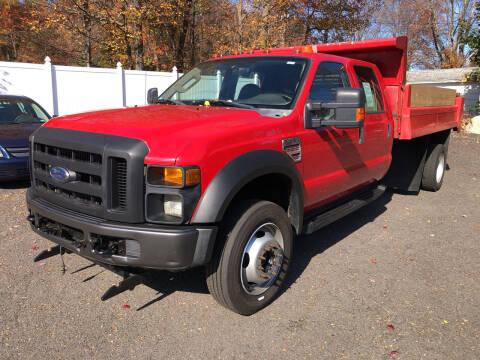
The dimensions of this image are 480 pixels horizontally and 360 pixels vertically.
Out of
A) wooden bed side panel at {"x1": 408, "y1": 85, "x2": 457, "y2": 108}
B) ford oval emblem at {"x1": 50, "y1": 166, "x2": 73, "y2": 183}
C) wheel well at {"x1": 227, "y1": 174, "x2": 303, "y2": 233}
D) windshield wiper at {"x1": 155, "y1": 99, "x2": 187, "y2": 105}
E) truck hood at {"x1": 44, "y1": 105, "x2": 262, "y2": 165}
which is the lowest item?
wheel well at {"x1": 227, "y1": 174, "x2": 303, "y2": 233}

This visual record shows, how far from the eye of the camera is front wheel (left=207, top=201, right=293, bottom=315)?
2898mm

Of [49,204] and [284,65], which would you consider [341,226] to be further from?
→ [49,204]

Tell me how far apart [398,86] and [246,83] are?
2362 mm

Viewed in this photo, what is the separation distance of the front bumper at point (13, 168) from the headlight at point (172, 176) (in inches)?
193

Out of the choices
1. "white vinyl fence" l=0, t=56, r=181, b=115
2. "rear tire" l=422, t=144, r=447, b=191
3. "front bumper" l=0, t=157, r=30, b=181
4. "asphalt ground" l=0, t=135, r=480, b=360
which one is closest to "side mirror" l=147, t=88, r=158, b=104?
"asphalt ground" l=0, t=135, r=480, b=360

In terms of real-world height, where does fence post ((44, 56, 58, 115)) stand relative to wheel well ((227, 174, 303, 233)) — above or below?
above

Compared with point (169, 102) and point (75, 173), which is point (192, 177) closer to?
point (75, 173)

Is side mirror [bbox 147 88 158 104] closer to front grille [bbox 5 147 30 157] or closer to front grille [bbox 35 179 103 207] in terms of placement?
front grille [bbox 35 179 103 207]

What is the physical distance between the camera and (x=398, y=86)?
5.22 meters

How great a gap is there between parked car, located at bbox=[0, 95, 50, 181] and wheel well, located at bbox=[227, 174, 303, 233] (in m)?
4.76

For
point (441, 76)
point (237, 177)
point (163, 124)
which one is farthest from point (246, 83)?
point (441, 76)

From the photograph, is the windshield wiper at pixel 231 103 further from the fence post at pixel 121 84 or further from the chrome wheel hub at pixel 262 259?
the fence post at pixel 121 84

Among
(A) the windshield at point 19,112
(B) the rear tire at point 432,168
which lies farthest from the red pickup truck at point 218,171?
(A) the windshield at point 19,112

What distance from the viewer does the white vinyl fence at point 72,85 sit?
43.1ft
